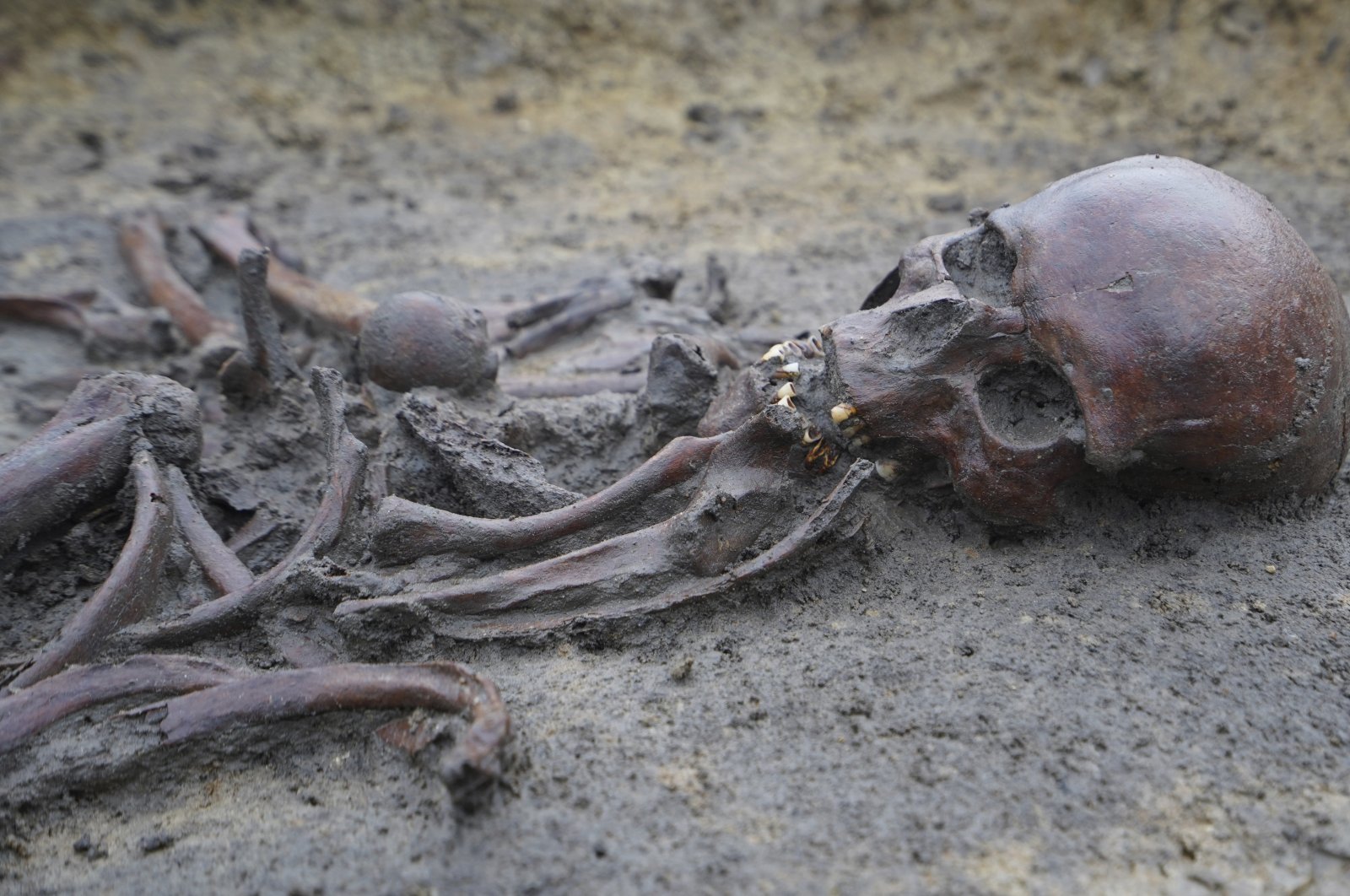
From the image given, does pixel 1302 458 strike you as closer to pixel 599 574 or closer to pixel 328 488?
pixel 599 574

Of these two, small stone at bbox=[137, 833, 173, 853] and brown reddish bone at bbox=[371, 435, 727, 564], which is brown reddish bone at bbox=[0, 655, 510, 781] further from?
brown reddish bone at bbox=[371, 435, 727, 564]

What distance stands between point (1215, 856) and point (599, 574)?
3.80ft

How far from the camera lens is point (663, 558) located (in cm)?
200

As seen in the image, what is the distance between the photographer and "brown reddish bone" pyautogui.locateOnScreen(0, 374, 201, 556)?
1959mm

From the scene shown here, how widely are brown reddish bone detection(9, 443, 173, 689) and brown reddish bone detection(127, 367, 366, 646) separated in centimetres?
6

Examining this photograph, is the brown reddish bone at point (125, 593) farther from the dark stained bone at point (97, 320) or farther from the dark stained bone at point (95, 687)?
the dark stained bone at point (97, 320)

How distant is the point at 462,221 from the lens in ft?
15.1

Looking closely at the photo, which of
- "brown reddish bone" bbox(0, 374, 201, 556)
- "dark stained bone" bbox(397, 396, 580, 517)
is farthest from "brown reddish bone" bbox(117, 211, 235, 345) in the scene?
"dark stained bone" bbox(397, 396, 580, 517)

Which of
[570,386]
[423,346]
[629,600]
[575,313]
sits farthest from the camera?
[575,313]

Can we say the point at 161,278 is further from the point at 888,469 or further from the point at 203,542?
the point at 888,469

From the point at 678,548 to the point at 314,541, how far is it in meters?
0.76

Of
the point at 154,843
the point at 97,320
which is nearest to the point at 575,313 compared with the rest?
the point at 97,320

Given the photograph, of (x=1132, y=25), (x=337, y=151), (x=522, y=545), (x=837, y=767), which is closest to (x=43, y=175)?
(x=337, y=151)

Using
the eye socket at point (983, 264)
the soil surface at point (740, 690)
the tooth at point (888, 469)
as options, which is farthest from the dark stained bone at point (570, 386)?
the eye socket at point (983, 264)
